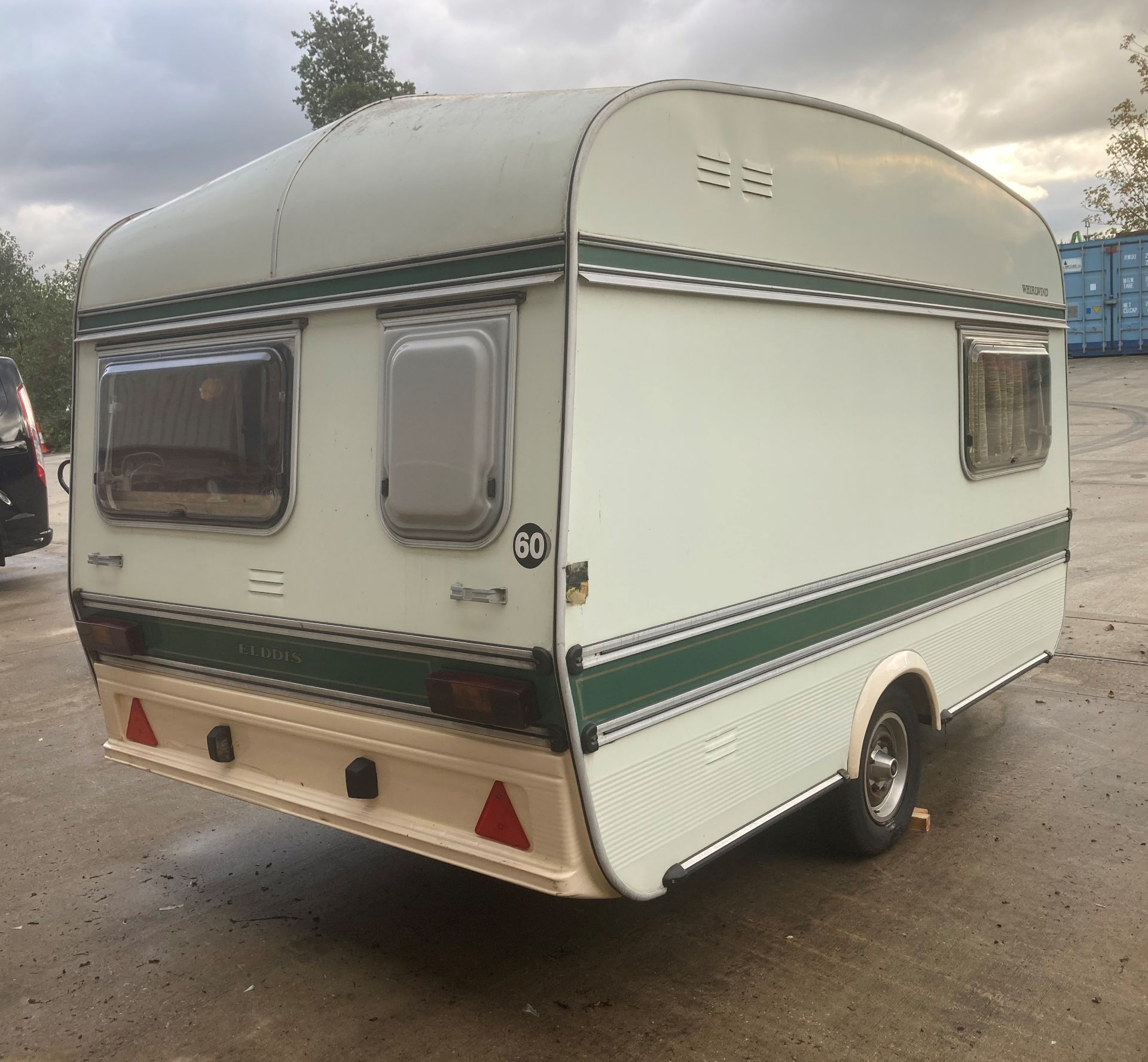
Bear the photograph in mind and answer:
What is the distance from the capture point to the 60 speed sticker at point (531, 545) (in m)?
2.92

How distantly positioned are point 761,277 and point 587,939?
235cm

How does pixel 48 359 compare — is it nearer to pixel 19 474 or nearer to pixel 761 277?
pixel 19 474

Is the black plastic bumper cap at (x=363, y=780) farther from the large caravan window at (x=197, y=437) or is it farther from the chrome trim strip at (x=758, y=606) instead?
the chrome trim strip at (x=758, y=606)

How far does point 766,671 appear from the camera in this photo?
369 cm

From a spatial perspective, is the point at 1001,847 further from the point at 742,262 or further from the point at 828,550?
the point at 742,262

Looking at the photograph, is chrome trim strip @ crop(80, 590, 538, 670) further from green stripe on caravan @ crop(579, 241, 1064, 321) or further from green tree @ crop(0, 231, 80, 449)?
green tree @ crop(0, 231, 80, 449)

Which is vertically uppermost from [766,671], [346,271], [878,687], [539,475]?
[346,271]

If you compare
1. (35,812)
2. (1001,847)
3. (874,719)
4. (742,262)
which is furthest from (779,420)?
(35,812)

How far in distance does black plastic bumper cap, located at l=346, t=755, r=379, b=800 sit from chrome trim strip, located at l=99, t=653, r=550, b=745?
0.18 meters

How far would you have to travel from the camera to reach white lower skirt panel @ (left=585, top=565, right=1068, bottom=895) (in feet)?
10.3

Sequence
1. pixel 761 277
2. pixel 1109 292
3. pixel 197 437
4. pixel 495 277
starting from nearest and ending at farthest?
pixel 495 277, pixel 761 277, pixel 197 437, pixel 1109 292

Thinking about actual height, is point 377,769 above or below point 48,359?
below

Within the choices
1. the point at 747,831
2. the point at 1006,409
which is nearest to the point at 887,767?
the point at 747,831

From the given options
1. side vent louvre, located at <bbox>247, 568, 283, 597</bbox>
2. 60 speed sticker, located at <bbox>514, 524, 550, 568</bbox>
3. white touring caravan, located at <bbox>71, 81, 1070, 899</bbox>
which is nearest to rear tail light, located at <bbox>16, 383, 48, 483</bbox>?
white touring caravan, located at <bbox>71, 81, 1070, 899</bbox>
